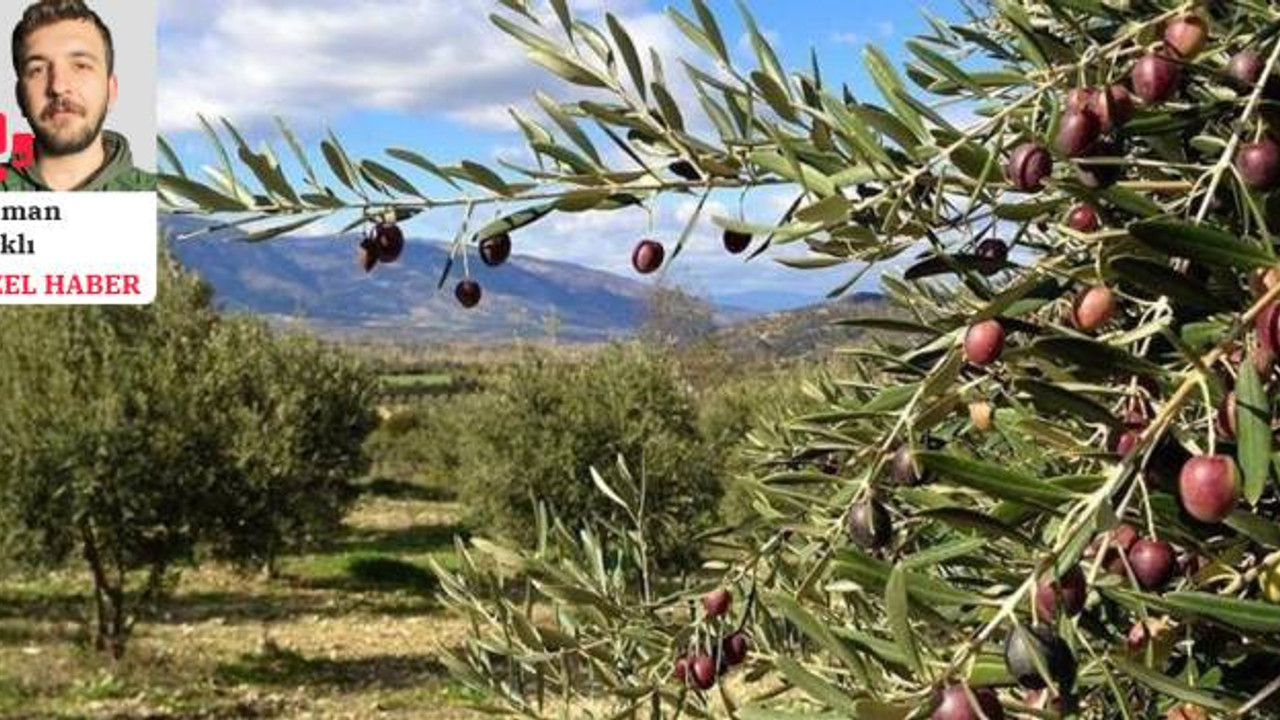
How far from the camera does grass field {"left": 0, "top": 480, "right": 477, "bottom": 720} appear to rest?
14.1 meters

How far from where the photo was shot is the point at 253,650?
16.8 metres

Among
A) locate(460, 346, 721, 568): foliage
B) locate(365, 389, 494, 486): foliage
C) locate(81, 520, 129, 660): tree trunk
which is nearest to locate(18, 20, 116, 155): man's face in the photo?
locate(81, 520, 129, 660): tree trunk

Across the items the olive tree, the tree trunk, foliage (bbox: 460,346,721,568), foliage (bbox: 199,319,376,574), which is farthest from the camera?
foliage (bbox: 460,346,721,568)

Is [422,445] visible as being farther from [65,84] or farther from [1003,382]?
[1003,382]

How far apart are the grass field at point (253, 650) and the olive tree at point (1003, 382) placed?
10.5m

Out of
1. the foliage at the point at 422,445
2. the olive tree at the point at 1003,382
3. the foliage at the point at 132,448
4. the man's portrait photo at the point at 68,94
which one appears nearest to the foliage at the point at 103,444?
the foliage at the point at 132,448

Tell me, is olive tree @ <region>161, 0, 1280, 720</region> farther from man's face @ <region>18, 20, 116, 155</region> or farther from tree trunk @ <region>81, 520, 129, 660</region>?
tree trunk @ <region>81, 520, 129, 660</region>

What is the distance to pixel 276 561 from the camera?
78.9 ft

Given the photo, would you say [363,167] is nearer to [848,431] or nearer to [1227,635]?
[848,431]

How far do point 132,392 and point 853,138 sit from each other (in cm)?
1597

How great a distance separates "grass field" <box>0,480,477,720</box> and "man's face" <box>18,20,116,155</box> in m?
7.15

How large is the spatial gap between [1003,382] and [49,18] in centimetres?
594

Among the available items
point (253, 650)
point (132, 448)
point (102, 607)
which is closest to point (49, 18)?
point (132, 448)

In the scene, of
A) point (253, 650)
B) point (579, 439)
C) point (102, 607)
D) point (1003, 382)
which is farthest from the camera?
point (579, 439)
